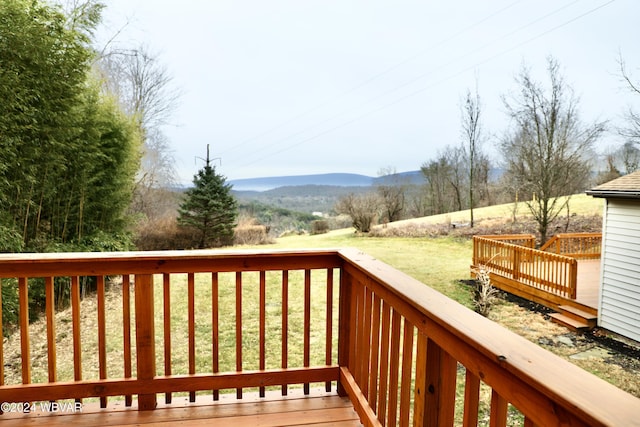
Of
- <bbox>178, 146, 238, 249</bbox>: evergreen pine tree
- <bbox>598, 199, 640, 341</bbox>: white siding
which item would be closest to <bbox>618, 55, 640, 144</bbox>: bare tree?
<bbox>598, 199, 640, 341</bbox>: white siding

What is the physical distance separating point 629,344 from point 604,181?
2.00 metres

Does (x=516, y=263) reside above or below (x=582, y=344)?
above

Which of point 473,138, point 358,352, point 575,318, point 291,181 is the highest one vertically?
point 473,138

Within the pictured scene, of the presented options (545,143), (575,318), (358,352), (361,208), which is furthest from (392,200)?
(358,352)

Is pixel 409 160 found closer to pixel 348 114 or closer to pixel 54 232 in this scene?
pixel 348 114

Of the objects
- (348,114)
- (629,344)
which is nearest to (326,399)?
(629,344)

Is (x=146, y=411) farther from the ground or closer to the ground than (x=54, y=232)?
closer to the ground

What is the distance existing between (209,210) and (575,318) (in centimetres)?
815

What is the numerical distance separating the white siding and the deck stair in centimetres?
13

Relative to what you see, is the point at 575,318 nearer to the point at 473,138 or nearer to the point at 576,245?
the point at 576,245

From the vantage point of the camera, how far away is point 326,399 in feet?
5.94

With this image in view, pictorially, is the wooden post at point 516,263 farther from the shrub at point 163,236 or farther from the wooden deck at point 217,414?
the shrub at point 163,236

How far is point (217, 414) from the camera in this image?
1.68 meters

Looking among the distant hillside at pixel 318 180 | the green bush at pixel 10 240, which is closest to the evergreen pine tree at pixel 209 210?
the distant hillside at pixel 318 180
